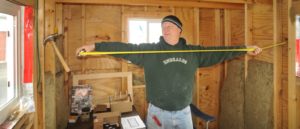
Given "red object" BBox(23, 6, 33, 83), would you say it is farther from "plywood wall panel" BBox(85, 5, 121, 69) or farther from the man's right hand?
"plywood wall panel" BBox(85, 5, 121, 69)

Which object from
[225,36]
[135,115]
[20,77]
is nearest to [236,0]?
[225,36]

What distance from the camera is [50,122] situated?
1956mm

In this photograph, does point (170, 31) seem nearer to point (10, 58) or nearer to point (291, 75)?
point (291, 75)

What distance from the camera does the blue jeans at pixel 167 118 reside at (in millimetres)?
1704

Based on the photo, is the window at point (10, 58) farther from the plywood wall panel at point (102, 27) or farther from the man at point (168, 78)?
the plywood wall panel at point (102, 27)

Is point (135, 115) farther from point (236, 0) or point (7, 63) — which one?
point (236, 0)

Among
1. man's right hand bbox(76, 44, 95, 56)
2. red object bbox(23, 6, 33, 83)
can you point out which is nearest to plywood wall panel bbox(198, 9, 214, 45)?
man's right hand bbox(76, 44, 95, 56)

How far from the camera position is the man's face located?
174 cm

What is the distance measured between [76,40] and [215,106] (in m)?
2.06

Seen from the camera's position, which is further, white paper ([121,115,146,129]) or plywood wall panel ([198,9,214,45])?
plywood wall panel ([198,9,214,45])

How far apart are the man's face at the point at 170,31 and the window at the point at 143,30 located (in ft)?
3.09

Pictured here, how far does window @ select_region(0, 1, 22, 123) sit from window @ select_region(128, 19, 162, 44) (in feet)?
4.33

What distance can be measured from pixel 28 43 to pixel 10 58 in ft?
0.60

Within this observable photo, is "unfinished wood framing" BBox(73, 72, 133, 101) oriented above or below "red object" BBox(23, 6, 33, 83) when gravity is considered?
below
